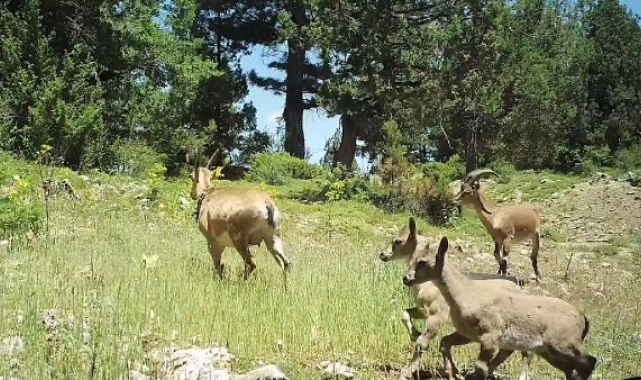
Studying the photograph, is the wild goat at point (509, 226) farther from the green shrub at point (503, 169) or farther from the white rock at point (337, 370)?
the green shrub at point (503, 169)

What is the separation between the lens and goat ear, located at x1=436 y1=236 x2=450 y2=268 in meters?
5.42

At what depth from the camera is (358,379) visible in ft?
19.0

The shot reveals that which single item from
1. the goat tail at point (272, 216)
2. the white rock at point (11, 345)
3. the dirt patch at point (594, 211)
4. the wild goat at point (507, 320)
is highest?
the goat tail at point (272, 216)

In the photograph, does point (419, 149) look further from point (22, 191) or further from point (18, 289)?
point (18, 289)

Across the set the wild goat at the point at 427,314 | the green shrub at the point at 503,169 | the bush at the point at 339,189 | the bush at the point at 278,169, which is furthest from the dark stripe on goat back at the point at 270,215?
the green shrub at the point at 503,169

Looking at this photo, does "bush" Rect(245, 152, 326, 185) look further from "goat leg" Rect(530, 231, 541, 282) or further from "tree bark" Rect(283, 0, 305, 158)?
"goat leg" Rect(530, 231, 541, 282)

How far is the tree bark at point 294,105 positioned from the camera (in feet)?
101

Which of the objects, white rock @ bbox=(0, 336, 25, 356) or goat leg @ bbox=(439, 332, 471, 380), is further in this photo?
goat leg @ bbox=(439, 332, 471, 380)

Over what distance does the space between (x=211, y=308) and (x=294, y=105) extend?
977 inches

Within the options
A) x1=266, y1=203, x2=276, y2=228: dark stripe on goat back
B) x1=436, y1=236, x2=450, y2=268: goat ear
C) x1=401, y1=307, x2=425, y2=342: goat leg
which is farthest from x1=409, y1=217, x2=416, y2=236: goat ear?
x1=266, y1=203, x2=276, y2=228: dark stripe on goat back

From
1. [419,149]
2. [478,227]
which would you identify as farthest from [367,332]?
[419,149]

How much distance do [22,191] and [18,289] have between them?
414 cm

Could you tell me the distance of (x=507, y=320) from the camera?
5.39m

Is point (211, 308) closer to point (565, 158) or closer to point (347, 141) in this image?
point (347, 141)
